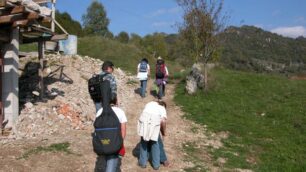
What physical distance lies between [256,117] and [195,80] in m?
4.44

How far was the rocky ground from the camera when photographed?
8969 millimetres

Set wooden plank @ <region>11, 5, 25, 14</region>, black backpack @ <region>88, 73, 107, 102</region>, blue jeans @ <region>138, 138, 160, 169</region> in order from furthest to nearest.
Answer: wooden plank @ <region>11, 5, 25, 14</region> → blue jeans @ <region>138, 138, 160, 169</region> → black backpack @ <region>88, 73, 107, 102</region>

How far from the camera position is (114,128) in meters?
6.56

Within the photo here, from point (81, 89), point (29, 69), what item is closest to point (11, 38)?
point (81, 89)

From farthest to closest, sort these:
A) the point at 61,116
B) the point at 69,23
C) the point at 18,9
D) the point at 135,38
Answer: the point at 135,38
the point at 69,23
the point at 61,116
the point at 18,9

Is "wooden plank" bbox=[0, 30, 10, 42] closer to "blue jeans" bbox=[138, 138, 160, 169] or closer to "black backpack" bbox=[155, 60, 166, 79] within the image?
"blue jeans" bbox=[138, 138, 160, 169]

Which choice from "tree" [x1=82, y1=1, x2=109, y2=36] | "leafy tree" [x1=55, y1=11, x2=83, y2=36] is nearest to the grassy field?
"leafy tree" [x1=55, y1=11, x2=83, y2=36]

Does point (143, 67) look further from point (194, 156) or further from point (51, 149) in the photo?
point (51, 149)

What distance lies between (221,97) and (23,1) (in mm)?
10774

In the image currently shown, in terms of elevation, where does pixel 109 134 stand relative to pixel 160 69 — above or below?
below

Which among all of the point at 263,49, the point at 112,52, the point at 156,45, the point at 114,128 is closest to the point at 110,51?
the point at 112,52

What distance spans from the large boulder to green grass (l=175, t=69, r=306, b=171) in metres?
0.35

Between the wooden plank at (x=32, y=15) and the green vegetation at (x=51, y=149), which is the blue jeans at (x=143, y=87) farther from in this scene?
the wooden plank at (x=32, y=15)

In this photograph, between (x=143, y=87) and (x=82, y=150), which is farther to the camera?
(x=143, y=87)
